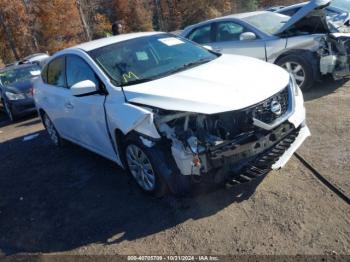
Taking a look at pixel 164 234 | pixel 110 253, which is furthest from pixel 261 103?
pixel 110 253

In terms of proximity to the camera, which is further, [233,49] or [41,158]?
[233,49]

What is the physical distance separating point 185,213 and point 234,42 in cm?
510

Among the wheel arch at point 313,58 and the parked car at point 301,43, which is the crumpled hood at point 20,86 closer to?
the parked car at point 301,43

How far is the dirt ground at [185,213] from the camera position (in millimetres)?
3357

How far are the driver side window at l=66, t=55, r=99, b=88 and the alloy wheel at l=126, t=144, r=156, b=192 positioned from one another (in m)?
0.92

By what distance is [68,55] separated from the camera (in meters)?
5.50

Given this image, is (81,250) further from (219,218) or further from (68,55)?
(68,55)

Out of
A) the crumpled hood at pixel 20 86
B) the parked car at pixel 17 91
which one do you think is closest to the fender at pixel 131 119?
the parked car at pixel 17 91

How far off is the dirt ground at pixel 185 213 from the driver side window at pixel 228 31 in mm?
3174

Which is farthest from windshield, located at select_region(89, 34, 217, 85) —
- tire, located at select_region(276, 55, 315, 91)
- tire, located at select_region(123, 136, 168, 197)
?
tire, located at select_region(276, 55, 315, 91)

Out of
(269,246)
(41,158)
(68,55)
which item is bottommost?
(41,158)

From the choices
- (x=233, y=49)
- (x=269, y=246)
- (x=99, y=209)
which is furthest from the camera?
(x=233, y=49)

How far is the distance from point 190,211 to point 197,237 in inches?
17.4

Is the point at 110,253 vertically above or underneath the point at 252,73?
underneath
